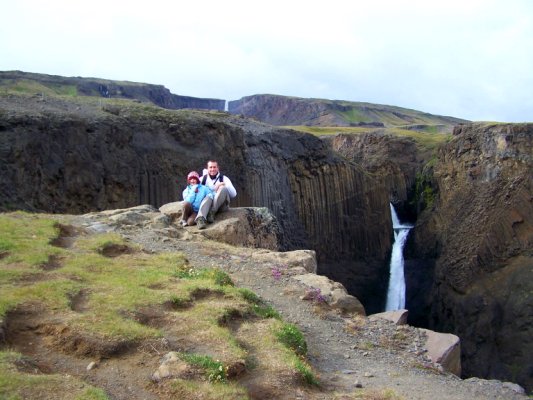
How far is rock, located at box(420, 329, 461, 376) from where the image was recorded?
10.3 metres

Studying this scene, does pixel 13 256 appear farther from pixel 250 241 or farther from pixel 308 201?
pixel 308 201

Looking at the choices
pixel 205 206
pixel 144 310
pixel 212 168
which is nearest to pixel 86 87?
pixel 212 168

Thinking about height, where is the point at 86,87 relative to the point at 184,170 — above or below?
above

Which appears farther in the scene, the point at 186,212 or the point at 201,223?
the point at 186,212

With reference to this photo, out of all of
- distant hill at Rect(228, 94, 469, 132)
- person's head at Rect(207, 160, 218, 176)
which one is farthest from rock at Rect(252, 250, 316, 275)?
distant hill at Rect(228, 94, 469, 132)

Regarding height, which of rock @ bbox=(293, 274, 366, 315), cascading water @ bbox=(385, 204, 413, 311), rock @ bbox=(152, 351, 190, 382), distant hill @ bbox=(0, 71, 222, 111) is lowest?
cascading water @ bbox=(385, 204, 413, 311)

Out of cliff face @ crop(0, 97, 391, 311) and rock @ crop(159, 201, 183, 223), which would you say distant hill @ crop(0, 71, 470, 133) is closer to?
cliff face @ crop(0, 97, 391, 311)

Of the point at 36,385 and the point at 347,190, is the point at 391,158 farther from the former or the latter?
the point at 36,385

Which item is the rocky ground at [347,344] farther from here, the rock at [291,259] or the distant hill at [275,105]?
the distant hill at [275,105]

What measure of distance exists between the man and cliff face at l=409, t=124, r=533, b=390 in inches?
1033

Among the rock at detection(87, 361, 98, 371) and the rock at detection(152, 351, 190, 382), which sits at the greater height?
the rock at detection(152, 351, 190, 382)

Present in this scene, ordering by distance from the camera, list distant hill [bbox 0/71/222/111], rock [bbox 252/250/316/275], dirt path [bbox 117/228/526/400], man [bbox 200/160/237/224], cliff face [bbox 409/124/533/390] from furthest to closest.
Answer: distant hill [bbox 0/71/222/111], cliff face [bbox 409/124/533/390], man [bbox 200/160/237/224], rock [bbox 252/250/316/275], dirt path [bbox 117/228/526/400]

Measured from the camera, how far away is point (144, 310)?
8.53m

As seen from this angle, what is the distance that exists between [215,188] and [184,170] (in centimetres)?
1797
